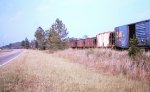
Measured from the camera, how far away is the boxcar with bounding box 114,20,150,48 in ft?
69.5

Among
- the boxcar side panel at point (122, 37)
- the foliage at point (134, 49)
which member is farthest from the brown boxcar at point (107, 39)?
the foliage at point (134, 49)

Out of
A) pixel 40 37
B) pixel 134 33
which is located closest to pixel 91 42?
pixel 134 33

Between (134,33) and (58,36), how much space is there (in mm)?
45310

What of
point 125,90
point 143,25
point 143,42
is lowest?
point 125,90

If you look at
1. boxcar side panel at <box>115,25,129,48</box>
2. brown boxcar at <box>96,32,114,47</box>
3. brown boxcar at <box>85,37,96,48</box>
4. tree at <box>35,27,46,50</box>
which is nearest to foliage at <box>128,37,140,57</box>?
boxcar side panel at <box>115,25,129,48</box>

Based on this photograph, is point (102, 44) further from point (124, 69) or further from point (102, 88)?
point (102, 88)

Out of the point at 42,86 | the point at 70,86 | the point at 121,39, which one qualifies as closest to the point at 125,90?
the point at 70,86

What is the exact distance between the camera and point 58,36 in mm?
69188

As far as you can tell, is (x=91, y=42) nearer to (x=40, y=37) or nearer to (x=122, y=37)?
(x=122, y=37)

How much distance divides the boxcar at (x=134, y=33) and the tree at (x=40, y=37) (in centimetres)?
8745

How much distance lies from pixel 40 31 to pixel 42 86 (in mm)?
116937

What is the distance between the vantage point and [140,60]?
1421 centimetres

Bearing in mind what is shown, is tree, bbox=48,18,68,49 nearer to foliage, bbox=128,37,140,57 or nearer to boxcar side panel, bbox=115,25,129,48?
boxcar side panel, bbox=115,25,129,48

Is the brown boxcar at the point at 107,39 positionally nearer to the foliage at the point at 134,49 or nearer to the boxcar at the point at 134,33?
the boxcar at the point at 134,33
